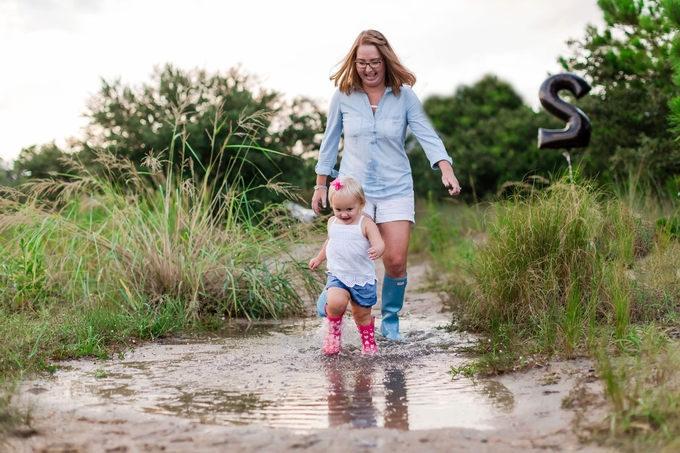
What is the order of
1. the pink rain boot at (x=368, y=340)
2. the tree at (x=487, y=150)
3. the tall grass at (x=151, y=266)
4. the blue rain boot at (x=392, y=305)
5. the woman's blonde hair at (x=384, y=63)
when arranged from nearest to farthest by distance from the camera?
the pink rain boot at (x=368, y=340) < the woman's blonde hair at (x=384, y=63) < the blue rain boot at (x=392, y=305) < the tall grass at (x=151, y=266) < the tree at (x=487, y=150)

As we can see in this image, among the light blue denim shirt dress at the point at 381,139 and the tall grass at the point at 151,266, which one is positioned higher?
the light blue denim shirt dress at the point at 381,139

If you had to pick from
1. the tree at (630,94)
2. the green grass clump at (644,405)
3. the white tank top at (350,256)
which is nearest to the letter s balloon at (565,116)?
the tree at (630,94)

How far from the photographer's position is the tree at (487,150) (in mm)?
18594

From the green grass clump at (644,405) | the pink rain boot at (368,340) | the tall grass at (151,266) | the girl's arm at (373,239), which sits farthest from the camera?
the tall grass at (151,266)

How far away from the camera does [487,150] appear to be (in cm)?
1936

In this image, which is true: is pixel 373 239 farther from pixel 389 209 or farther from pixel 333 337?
pixel 333 337

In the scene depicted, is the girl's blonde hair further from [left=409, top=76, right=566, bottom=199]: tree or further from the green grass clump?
[left=409, top=76, right=566, bottom=199]: tree

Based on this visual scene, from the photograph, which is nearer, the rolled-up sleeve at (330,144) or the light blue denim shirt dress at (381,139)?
the light blue denim shirt dress at (381,139)

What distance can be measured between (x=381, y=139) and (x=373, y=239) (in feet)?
2.84

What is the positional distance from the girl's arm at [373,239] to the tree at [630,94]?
5213mm

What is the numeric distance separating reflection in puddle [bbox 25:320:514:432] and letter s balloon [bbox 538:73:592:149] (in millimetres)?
3613

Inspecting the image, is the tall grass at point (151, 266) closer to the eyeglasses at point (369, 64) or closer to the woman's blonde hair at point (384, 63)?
the woman's blonde hair at point (384, 63)

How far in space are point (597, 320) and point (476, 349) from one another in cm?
81

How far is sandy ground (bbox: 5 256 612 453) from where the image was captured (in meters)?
2.64
